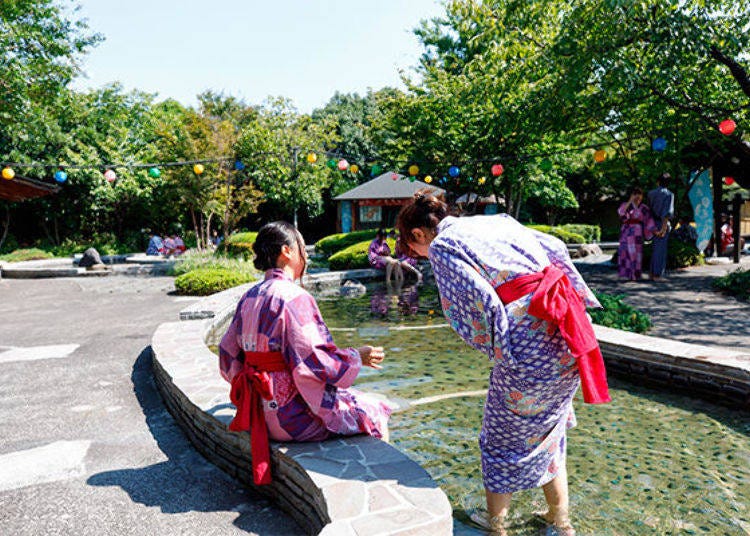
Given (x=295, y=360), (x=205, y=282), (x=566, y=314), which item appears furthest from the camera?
(x=205, y=282)

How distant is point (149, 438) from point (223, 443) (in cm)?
96

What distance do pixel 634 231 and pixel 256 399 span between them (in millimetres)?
10608

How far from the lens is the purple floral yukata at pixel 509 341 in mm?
2426

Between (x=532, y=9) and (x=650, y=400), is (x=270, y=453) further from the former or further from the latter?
(x=532, y=9)

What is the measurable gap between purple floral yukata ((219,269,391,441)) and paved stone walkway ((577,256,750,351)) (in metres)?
5.19

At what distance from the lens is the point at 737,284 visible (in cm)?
1012

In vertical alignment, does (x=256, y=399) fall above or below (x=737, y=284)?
above

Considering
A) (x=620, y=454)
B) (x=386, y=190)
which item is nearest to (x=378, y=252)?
(x=620, y=454)

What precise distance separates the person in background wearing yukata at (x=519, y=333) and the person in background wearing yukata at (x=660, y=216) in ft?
32.3

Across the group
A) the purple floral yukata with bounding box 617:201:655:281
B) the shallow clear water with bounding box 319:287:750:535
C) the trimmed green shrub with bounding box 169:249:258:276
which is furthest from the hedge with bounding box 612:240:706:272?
the trimmed green shrub with bounding box 169:249:258:276

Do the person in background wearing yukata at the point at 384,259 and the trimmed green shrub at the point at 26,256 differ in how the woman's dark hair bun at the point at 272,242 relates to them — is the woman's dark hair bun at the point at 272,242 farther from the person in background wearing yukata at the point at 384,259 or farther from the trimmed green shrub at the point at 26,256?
the trimmed green shrub at the point at 26,256

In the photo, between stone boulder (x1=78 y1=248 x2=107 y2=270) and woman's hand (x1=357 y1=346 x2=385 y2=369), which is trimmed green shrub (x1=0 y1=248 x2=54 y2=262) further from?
woman's hand (x1=357 y1=346 x2=385 y2=369)

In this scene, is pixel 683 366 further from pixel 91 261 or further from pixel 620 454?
pixel 91 261

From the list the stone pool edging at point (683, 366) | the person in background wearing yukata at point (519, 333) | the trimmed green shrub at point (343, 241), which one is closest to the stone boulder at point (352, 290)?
the stone pool edging at point (683, 366)
